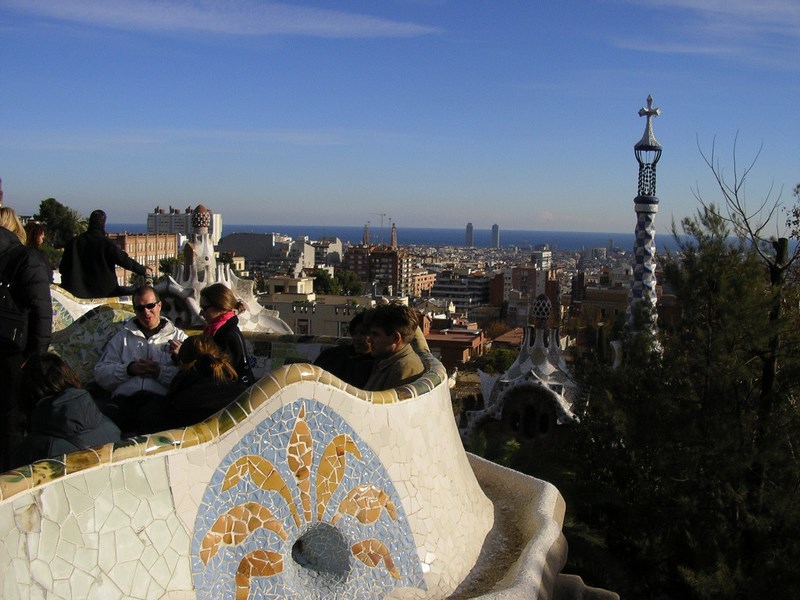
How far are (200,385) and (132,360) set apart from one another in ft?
2.84

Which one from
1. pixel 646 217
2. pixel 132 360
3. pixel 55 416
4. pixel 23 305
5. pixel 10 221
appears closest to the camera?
pixel 55 416

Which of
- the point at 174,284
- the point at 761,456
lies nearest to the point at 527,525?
the point at 761,456

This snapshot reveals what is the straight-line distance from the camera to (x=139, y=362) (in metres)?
4.47

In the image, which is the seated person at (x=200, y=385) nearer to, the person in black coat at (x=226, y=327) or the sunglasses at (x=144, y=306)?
the person in black coat at (x=226, y=327)

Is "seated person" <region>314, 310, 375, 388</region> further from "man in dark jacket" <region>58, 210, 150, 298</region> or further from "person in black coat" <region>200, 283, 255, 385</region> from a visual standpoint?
"man in dark jacket" <region>58, 210, 150, 298</region>

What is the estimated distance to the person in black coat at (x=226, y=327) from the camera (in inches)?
173

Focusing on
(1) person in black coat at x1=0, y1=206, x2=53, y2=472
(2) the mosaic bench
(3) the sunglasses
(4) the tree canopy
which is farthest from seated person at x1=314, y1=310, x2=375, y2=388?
(4) the tree canopy

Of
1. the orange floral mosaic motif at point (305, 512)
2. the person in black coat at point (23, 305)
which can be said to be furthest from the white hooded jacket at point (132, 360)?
the orange floral mosaic motif at point (305, 512)

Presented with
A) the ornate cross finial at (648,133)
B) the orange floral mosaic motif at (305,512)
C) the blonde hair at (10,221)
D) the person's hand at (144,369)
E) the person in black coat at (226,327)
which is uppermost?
the ornate cross finial at (648,133)

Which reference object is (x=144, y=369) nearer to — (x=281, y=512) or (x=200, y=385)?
(x=200, y=385)

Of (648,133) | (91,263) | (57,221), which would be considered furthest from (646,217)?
(57,221)

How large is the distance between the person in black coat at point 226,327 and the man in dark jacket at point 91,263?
2115mm

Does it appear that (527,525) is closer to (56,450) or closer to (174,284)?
(56,450)

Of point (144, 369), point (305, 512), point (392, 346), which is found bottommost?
point (305, 512)
